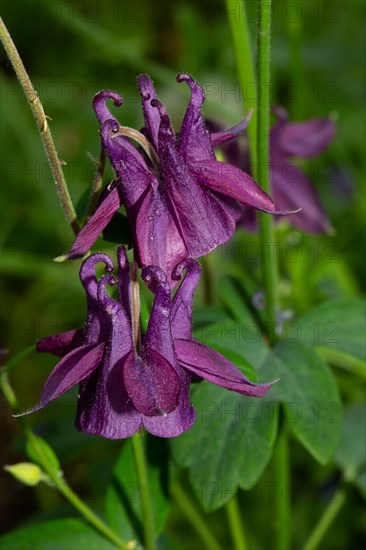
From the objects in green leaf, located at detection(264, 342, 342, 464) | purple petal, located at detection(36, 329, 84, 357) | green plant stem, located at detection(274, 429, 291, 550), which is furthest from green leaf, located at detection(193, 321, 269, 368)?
purple petal, located at detection(36, 329, 84, 357)

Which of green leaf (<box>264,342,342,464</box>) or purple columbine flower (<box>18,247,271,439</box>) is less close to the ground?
purple columbine flower (<box>18,247,271,439</box>)

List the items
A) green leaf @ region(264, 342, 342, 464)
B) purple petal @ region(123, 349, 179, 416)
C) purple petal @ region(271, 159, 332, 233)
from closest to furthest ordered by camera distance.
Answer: purple petal @ region(123, 349, 179, 416) < green leaf @ region(264, 342, 342, 464) < purple petal @ region(271, 159, 332, 233)

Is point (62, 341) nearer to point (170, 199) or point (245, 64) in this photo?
point (170, 199)

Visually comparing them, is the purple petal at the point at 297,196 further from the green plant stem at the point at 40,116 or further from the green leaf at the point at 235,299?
the green plant stem at the point at 40,116

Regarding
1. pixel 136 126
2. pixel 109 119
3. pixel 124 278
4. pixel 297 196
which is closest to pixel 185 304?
pixel 124 278

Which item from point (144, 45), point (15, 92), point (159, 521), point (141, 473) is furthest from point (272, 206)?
point (144, 45)

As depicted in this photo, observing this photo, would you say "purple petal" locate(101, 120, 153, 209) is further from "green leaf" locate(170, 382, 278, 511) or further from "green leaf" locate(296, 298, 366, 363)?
"green leaf" locate(296, 298, 366, 363)

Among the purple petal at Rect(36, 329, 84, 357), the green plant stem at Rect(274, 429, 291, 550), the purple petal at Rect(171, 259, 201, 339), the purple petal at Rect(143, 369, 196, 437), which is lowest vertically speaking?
the green plant stem at Rect(274, 429, 291, 550)

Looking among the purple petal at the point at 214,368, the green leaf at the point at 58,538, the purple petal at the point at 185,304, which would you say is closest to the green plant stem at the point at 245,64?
the purple petal at the point at 185,304
